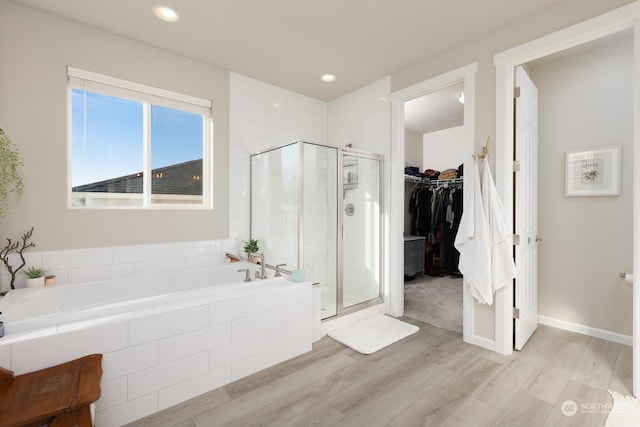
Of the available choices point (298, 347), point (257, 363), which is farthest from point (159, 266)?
point (298, 347)

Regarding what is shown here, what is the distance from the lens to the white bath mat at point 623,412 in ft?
5.28

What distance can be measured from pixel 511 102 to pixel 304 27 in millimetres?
1785

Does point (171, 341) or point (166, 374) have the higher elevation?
point (171, 341)

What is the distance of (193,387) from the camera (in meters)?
1.86

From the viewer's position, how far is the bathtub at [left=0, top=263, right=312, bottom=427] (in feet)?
5.01

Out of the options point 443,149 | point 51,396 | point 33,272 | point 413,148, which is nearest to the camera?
point 51,396

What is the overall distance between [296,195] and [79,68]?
2.03 m

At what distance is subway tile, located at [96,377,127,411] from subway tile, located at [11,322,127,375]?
18 cm

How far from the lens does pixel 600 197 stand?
8.86 ft

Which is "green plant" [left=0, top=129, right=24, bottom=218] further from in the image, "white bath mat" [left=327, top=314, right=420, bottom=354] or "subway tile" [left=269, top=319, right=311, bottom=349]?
"white bath mat" [left=327, top=314, right=420, bottom=354]

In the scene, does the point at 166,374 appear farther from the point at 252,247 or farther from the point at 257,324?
the point at 252,247

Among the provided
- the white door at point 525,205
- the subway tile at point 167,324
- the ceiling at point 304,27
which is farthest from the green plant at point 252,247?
the white door at point 525,205

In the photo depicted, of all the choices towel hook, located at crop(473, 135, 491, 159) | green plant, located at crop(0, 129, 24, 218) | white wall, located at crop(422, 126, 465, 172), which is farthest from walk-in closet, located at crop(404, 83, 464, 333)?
green plant, located at crop(0, 129, 24, 218)

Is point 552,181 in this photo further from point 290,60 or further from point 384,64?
point 290,60
